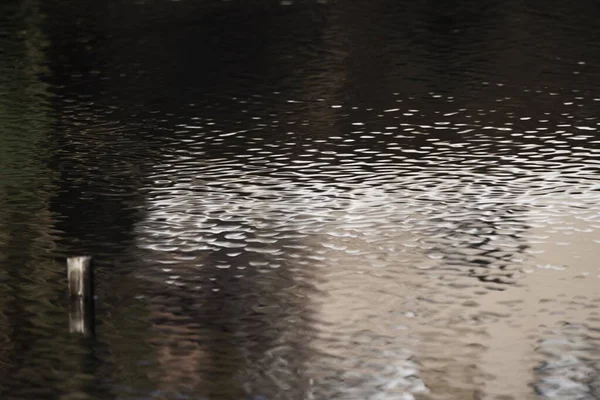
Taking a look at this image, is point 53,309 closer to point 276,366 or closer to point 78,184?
point 276,366

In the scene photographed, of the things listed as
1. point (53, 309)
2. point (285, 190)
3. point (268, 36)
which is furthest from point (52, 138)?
point (268, 36)

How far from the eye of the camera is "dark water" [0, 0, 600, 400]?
9812mm

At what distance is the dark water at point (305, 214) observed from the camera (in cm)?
981

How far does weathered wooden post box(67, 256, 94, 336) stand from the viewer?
33.3 feet

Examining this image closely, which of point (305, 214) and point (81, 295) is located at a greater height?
point (81, 295)

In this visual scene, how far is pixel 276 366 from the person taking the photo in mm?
9734

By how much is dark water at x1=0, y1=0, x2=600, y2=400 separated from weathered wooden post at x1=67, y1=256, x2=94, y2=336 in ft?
0.46

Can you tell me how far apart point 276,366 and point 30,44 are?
16780 millimetres

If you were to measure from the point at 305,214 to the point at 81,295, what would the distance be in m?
3.66

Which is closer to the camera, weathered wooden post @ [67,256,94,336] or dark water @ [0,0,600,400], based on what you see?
dark water @ [0,0,600,400]

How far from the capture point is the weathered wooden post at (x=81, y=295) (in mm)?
10141

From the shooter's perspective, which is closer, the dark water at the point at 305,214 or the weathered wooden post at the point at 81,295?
the dark water at the point at 305,214

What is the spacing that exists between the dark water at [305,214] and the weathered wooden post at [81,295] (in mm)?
141

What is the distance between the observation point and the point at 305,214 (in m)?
13.9
